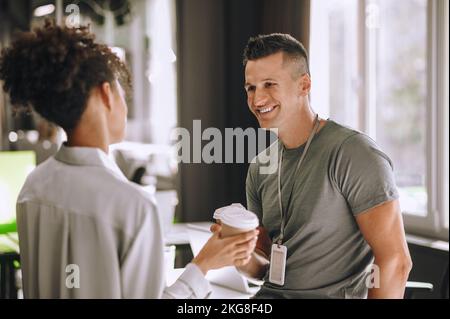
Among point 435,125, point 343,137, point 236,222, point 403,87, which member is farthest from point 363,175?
point 403,87

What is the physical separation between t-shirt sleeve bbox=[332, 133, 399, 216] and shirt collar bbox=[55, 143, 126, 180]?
47 centimetres

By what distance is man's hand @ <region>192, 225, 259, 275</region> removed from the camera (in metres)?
0.90

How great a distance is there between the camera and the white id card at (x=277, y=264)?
1.11 m

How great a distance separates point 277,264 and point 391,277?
24 centimetres

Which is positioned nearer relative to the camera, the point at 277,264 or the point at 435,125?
the point at 277,264

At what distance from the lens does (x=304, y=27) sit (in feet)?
4.98

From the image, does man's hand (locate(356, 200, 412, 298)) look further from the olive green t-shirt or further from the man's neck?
the man's neck

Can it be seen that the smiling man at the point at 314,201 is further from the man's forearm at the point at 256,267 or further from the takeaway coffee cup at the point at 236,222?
the takeaway coffee cup at the point at 236,222

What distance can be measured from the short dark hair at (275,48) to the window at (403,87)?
2.41 ft

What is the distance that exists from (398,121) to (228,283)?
73.1 inches

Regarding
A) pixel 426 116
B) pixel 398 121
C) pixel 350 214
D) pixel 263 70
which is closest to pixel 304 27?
pixel 263 70

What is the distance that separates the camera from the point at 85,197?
32.4 inches

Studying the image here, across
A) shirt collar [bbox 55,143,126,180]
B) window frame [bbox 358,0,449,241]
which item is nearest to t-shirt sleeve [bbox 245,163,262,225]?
shirt collar [bbox 55,143,126,180]

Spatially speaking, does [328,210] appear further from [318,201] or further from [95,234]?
[95,234]
